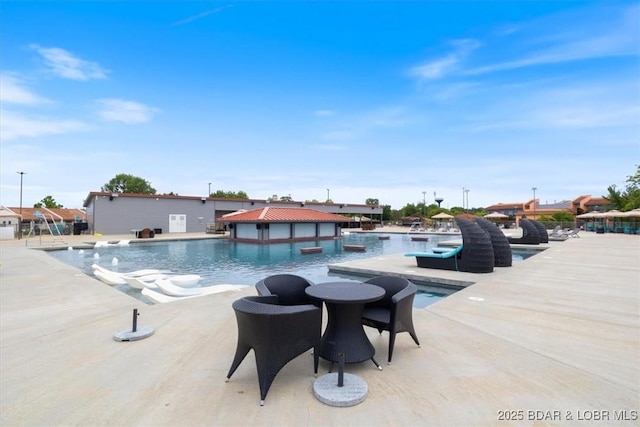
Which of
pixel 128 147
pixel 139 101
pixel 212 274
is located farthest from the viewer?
pixel 128 147

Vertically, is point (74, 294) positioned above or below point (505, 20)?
below

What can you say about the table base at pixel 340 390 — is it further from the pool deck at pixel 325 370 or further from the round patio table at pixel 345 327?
the round patio table at pixel 345 327

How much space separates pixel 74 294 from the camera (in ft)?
20.7

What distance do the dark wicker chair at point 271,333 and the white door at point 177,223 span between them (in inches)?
1180

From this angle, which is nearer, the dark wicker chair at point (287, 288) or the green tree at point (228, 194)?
the dark wicker chair at point (287, 288)

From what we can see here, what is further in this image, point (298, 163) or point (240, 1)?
point (298, 163)

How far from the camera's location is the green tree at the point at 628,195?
33.4 m

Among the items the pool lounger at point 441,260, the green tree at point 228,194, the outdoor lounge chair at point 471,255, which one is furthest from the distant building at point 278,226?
the green tree at point 228,194

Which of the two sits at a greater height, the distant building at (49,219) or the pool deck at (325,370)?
the distant building at (49,219)

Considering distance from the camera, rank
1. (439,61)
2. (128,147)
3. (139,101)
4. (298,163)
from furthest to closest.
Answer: (298,163) < (128,147) < (139,101) < (439,61)

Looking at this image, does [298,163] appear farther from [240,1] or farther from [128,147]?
[240,1]

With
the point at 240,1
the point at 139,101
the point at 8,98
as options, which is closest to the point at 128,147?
the point at 139,101

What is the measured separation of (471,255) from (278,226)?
17052mm

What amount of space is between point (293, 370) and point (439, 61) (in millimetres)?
16548
